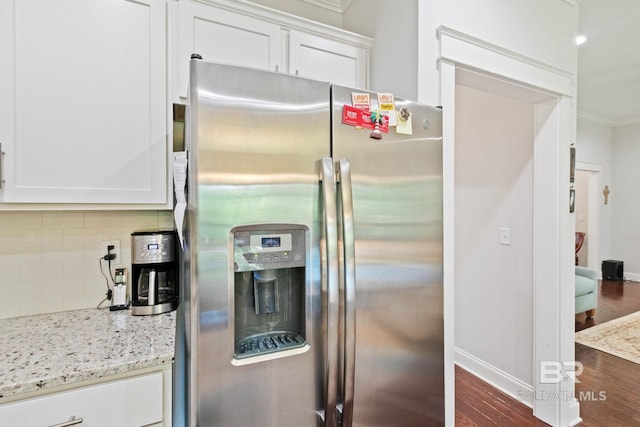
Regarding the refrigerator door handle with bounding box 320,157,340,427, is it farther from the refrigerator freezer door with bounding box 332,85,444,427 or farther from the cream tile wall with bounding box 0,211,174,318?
the cream tile wall with bounding box 0,211,174,318

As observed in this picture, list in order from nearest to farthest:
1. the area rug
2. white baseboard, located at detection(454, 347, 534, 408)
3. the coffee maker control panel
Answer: the coffee maker control panel < white baseboard, located at detection(454, 347, 534, 408) < the area rug

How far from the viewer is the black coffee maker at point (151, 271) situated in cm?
138

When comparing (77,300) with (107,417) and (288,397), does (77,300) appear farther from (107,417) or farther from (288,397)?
(288,397)

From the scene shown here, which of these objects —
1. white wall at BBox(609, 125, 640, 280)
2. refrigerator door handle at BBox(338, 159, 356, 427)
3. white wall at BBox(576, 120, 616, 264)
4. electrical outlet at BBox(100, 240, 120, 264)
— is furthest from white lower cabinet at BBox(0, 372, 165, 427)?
white wall at BBox(609, 125, 640, 280)

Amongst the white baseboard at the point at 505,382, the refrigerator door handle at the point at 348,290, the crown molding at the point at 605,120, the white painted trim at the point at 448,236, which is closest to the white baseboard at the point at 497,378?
the white baseboard at the point at 505,382

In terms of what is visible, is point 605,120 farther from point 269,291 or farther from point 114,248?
point 114,248

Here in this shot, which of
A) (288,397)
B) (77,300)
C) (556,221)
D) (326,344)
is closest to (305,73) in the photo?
(326,344)

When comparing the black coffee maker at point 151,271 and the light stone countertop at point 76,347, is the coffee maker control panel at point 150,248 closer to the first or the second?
the black coffee maker at point 151,271

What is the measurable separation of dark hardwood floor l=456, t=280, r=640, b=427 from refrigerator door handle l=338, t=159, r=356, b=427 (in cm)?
151

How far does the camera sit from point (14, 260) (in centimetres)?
139

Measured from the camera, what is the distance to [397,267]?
1.18 meters

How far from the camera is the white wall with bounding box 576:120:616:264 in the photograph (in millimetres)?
5533

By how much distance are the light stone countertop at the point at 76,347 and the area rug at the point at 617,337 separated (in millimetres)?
3950

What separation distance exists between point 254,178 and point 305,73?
3.03 ft
